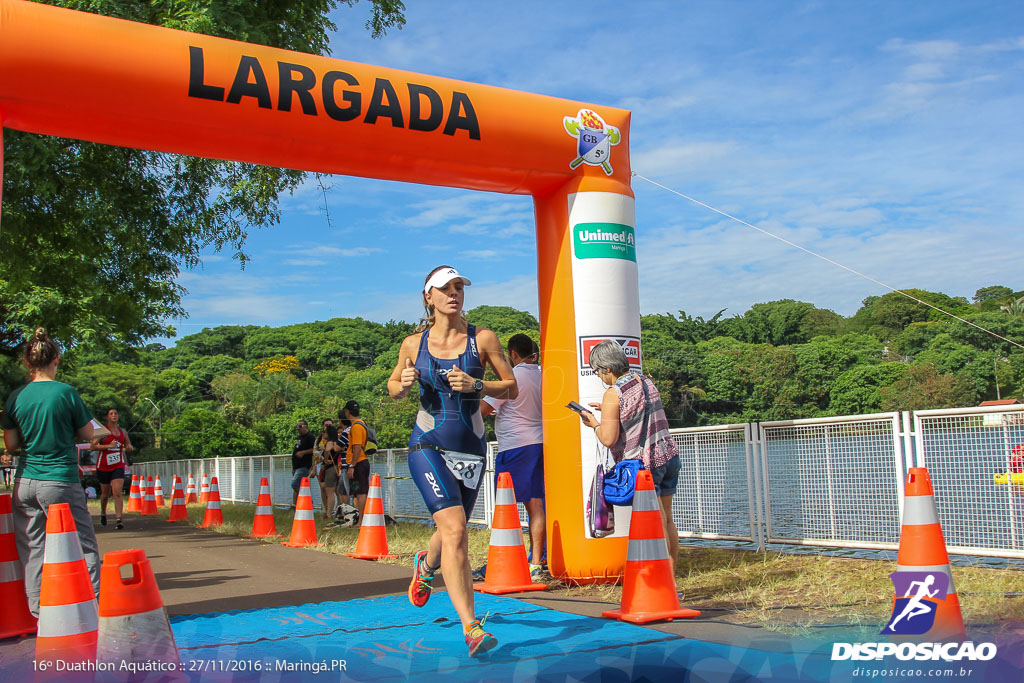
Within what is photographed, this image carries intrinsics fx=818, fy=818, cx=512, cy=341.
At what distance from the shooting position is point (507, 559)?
6348mm

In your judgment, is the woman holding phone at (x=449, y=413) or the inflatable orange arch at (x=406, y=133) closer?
the woman holding phone at (x=449, y=413)

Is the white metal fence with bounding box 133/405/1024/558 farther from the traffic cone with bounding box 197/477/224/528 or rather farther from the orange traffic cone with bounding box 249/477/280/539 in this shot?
the traffic cone with bounding box 197/477/224/528

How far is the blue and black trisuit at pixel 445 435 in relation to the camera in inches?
174

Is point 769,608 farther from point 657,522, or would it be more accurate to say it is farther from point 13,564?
point 13,564

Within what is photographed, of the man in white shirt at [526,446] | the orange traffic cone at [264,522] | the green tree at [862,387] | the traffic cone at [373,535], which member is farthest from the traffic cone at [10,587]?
the green tree at [862,387]

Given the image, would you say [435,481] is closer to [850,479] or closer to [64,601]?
[64,601]

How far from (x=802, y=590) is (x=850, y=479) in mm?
1963

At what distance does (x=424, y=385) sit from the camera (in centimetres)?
457

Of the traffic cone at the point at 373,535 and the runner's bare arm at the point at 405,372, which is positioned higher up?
the runner's bare arm at the point at 405,372

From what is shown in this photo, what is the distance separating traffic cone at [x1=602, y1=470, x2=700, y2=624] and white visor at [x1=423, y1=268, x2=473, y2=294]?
1760mm

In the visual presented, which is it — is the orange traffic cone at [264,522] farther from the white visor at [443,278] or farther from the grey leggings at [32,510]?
the white visor at [443,278]

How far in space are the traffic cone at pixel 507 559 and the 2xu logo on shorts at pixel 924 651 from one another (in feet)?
9.26

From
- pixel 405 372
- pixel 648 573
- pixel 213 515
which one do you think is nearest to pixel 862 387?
pixel 213 515

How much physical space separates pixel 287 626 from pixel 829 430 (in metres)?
5.14
